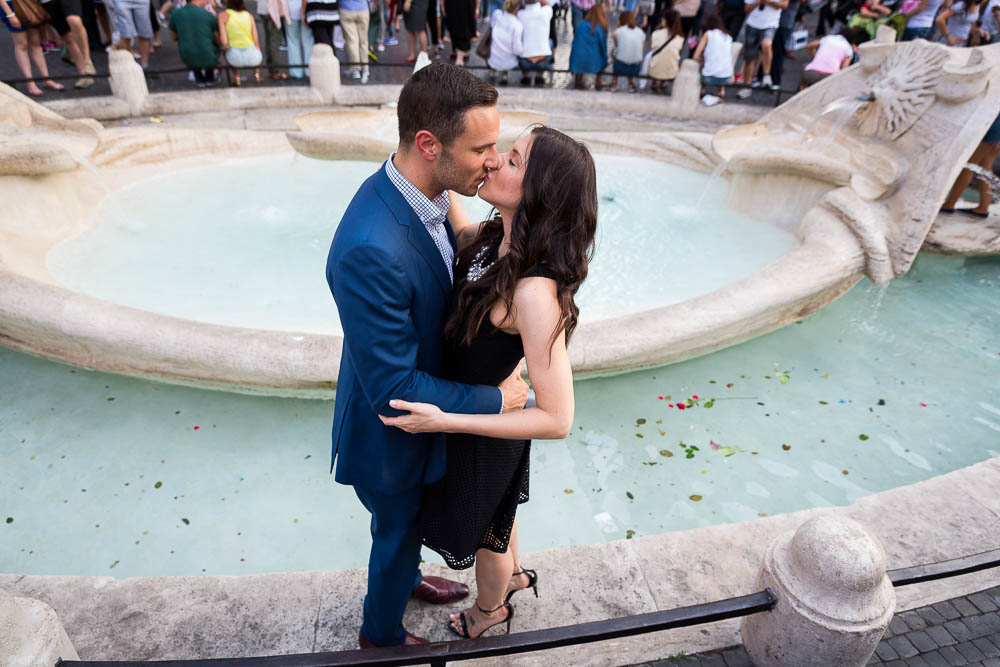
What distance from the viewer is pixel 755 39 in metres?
9.58

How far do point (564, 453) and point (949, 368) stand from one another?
9.44ft

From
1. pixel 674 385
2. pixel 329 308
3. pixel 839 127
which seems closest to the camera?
pixel 674 385

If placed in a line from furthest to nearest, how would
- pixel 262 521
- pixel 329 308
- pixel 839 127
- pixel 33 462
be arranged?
pixel 839 127
pixel 329 308
pixel 33 462
pixel 262 521

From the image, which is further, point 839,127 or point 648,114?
point 648,114

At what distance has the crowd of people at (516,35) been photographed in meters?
8.24

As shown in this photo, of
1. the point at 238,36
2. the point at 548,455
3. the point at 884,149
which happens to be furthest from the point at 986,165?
the point at 238,36

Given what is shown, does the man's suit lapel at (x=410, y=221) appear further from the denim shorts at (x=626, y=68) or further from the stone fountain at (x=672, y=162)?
the denim shorts at (x=626, y=68)

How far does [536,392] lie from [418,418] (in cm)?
32

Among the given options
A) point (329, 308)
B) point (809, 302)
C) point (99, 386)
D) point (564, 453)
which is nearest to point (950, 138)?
point (809, 302)

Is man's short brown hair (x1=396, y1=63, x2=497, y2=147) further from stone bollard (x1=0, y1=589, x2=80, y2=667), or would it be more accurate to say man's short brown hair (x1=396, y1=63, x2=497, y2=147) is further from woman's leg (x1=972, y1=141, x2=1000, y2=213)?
woman's leg (x1=972, y1=141, x2=1000, y2=213)

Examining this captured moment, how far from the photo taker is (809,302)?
476 cm

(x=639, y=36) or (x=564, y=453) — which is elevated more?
(x=639, y=36)

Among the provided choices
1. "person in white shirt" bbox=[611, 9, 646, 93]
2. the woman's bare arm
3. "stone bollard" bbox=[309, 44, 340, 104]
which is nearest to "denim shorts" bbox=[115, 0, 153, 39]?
"stone bollard" bbox=[309, 44, 340, 104]

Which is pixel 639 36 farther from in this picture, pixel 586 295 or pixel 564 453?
pixel 564 453
